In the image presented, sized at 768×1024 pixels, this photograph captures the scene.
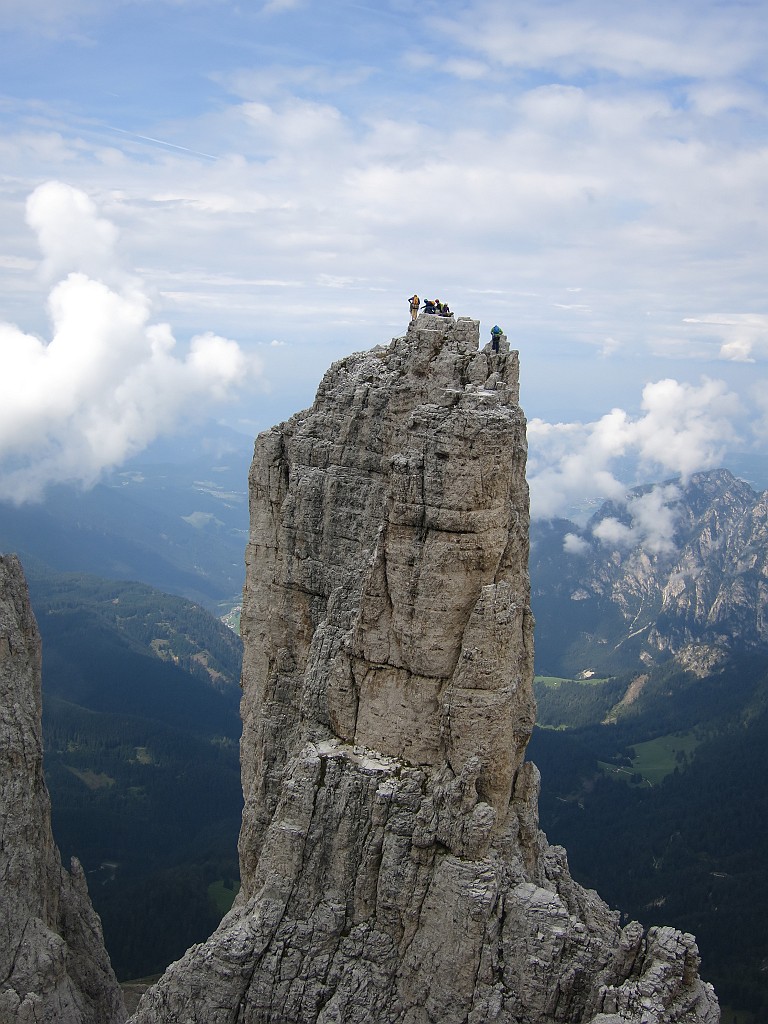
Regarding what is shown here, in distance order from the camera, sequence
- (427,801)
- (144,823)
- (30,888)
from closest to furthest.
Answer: (427,801) → (30,888) → (144,823)

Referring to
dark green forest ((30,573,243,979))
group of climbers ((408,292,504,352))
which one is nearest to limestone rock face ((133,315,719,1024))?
group of climbers ((408,292,504,352))

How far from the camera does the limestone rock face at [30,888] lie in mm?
41750

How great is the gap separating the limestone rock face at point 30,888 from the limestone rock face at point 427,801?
8.06 meters

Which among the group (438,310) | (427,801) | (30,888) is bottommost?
(30,888)

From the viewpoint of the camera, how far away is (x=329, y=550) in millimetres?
40719

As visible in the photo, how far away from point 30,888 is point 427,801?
792 inches

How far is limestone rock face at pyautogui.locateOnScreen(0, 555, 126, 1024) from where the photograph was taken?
41.8 m

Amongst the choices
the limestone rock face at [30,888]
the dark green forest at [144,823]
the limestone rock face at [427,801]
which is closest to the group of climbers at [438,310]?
the limestone rock face at [427,801]

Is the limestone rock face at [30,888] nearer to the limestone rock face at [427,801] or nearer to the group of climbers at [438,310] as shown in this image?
the limestone rock face at [427,801]

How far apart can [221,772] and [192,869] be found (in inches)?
2300

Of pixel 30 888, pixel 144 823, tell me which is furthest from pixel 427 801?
pixel 144 823

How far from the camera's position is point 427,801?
3509cm

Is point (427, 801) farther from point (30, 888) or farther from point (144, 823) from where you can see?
point (144, 823)

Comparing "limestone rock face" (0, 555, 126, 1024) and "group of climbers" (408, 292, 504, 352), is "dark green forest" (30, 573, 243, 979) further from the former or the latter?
"group of climbers" (408, 292, 504, 352)
